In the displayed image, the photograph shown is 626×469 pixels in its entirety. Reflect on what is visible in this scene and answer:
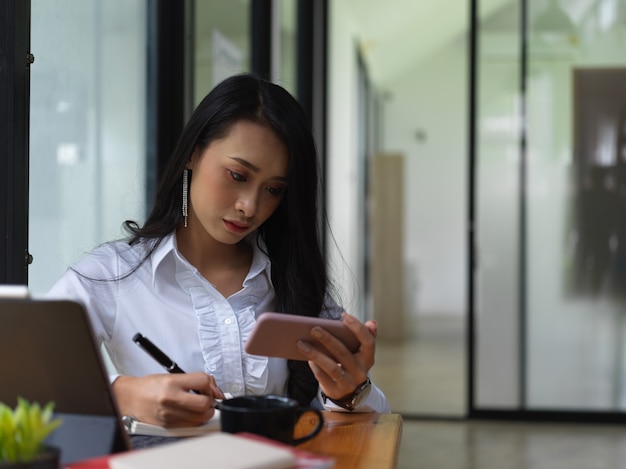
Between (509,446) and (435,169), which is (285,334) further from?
(435,169)

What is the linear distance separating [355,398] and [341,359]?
0.12 metres

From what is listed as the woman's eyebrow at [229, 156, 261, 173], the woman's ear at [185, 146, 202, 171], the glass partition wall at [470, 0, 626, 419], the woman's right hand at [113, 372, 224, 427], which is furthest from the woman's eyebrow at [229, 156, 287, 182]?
the glass partition wall at [470, 0, 626, 419]

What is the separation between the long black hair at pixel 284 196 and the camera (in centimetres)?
154

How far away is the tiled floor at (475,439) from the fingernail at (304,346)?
2619mm

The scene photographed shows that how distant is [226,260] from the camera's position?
161cm

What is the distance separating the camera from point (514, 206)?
4727 millimetres

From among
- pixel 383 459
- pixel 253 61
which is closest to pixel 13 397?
pixel 383 459

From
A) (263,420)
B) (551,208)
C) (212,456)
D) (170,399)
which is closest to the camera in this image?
(212,456)

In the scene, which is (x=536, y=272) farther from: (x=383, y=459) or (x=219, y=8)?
(x=383, y=459)

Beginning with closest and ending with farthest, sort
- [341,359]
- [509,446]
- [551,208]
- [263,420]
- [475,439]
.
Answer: [263,420]
[341,359]
[509,446]
[475,439]
[551,208]

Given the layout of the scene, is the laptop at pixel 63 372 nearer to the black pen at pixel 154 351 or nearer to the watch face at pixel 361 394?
the black pen at pixel 154 351

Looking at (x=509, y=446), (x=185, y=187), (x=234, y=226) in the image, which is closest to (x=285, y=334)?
(x=234, y=226)

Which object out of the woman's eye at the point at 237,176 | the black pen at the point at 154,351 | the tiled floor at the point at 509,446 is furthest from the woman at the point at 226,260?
the tiled floor at the point at 509,446

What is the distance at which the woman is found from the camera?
146cm
